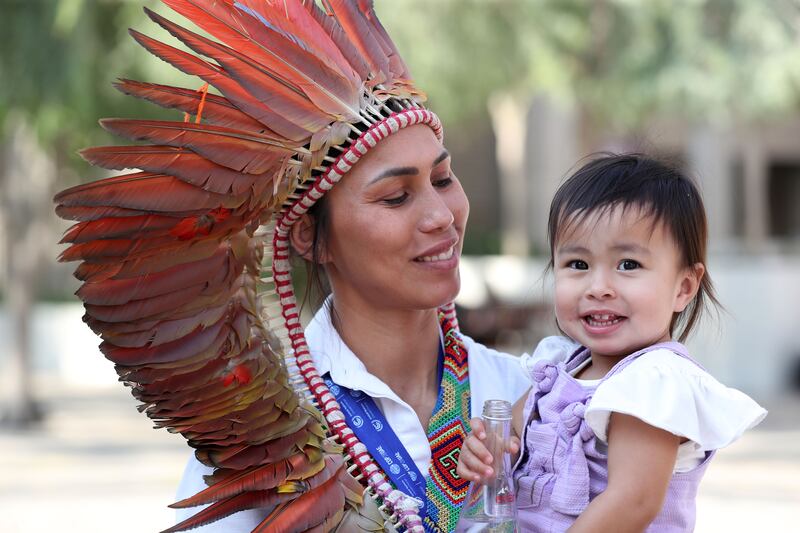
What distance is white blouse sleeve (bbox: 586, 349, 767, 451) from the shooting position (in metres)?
2.21

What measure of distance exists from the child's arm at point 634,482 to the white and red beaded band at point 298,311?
1.41 ft

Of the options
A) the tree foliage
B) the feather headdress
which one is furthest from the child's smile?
the tree foliage

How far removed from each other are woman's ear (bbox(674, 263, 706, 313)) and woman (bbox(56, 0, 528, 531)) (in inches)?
20.5

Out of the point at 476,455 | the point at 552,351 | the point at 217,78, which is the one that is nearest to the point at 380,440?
the point at 476,455

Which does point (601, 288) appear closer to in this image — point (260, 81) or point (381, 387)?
point (381, 387)

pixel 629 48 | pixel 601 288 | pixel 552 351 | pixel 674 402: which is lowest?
pixel 674 402

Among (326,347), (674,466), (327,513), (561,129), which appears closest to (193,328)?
(327,513)

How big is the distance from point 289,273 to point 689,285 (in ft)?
3.13

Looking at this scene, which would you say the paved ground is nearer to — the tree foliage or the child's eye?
the tree foliage

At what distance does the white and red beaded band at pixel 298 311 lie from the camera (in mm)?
2477

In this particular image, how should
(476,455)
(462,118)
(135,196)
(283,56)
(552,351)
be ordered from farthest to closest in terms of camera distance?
(462,118) < (552,351) < (476,455) < (283,56) < (135,196)

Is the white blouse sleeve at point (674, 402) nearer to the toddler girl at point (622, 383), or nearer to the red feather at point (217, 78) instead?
the toddler girl at point (622, 383)

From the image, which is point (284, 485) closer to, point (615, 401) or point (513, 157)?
point (615, 401)

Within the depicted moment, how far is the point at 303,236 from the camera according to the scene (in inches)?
109
